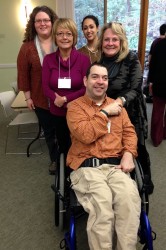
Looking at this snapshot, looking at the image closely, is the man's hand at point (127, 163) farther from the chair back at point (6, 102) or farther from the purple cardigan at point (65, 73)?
the chair back at point (6, 102)

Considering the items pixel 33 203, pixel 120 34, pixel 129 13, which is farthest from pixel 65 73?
pixel 129 13

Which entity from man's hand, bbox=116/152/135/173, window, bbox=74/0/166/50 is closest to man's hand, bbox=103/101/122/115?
man's hand, bbox=116/152/135/173

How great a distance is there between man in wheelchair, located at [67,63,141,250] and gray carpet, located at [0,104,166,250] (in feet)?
1.68

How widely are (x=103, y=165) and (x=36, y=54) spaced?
109cm

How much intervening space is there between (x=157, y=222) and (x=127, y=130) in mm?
755

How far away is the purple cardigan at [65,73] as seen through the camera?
184 cm

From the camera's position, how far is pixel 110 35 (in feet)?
5.68

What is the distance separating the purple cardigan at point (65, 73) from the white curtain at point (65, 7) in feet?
11.6

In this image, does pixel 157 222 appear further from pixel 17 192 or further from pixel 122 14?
pixel 122 14

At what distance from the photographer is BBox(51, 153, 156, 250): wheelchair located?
1.32 metres

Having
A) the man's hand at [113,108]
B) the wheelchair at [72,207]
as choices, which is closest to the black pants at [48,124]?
the wheelchair at [72,207]

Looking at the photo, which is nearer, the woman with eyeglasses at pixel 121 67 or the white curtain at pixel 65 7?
the woman with eyeglasses at pixel 121 67

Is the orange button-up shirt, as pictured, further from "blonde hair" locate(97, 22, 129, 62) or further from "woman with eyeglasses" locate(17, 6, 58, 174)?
"woman with eyeglasses" locate(17, 6, 58, 174)

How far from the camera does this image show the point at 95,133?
58.2 inches
